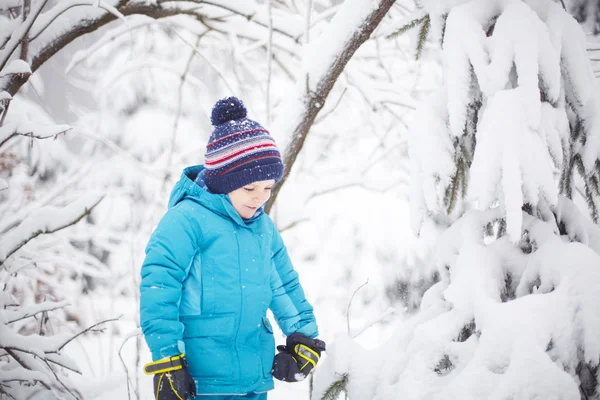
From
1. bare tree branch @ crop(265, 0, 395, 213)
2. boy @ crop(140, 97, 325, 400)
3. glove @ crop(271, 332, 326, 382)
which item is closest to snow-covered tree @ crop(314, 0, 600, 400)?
glove @ crop(271, 332, 326, 382)

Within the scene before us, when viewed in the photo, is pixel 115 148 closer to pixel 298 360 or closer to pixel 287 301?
pixel 287 301

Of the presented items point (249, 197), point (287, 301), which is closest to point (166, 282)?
point (249, 197)

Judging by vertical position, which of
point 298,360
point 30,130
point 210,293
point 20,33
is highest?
point 20,33

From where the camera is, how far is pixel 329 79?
2031 millimetres

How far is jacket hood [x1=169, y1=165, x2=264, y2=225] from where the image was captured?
1.56 metres

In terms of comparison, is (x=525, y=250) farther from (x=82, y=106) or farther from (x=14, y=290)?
(x=82, y=106)

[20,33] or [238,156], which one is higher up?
[20,33]

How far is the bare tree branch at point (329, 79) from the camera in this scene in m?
1.84

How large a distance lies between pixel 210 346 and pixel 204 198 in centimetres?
57

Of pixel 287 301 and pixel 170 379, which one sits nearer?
pixel 170 379

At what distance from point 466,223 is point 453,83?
491 mm

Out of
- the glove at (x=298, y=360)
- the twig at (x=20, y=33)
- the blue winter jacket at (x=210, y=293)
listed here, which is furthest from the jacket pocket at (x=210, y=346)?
the twig at (x=20, y=33)

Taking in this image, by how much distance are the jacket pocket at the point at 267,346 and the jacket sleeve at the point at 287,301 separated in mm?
140

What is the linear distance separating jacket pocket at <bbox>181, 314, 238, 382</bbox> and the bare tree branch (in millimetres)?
912
